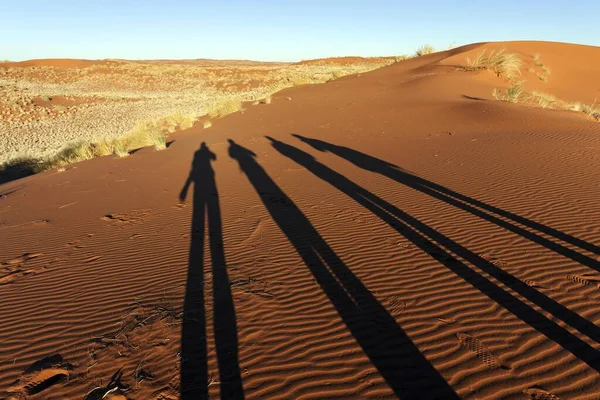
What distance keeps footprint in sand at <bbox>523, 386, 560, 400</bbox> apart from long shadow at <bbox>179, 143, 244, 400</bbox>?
7.58 feet

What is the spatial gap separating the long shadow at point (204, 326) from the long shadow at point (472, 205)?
4174 mm

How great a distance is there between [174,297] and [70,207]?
542 cm

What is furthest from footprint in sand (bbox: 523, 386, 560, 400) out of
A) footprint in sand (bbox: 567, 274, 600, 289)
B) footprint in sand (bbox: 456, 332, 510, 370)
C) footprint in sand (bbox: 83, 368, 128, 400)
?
footprint in sand (bbox: 83, 368, 128, 400)

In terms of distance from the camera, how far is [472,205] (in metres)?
6.66

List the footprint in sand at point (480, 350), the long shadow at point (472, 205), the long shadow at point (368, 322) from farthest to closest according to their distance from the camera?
1. the long shadow at point (472, 205)
2. the footprint in sand at point (480, 350)
3. the long shadow at point (368, 322)

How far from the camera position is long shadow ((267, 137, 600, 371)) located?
3.48 m

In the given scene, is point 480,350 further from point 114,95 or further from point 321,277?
point 114,95

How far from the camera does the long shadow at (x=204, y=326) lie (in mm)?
3277

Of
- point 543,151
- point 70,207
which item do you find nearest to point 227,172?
point 70,207

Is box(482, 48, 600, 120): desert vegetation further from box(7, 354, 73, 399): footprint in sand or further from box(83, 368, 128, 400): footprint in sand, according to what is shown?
box(7, 354, 73, 399): footprint in sand

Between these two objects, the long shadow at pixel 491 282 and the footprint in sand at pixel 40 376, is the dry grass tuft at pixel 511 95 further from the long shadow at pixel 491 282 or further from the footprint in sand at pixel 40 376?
the footprint in sand at pixel 40 376

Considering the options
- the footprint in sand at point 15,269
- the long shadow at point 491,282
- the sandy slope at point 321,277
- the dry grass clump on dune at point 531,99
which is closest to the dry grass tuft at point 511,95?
the dry grass clump on dune at point 531,99

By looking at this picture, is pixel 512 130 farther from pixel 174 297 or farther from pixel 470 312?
pixel 174 297

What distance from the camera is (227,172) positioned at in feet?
33.3
